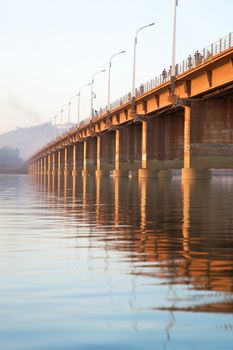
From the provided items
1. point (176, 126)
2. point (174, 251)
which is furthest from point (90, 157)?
point (174, 251)

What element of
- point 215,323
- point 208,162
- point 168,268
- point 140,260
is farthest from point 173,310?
point 208,162

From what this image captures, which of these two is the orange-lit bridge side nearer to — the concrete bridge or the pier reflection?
the concrete bridge

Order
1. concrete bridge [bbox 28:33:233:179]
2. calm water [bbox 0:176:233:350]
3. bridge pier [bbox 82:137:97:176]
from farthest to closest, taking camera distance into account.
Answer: bridge pier [bbox 82:137:97:176]
concrete bridge [bbox 28:33:233:179]
calm water [bbox 0:176:233:350]

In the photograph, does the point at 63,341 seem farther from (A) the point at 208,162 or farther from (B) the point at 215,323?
(A) the point at 208,162

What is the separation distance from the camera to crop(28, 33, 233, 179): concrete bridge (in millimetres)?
57938

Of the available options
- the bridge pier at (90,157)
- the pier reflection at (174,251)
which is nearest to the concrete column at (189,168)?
the pier reflection at (174,251)

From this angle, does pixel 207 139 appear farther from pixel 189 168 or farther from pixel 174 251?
pixel 174 251

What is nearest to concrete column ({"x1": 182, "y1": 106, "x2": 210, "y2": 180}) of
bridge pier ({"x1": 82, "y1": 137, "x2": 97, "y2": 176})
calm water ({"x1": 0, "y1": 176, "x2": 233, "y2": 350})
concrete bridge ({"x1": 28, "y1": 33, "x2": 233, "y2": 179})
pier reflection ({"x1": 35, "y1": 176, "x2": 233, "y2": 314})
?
concrete bridge ({"x1": 28, "y1": 33, "x2": 233, "y2": 179})

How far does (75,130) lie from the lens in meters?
138

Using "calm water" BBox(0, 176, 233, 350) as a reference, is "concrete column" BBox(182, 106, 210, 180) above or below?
above

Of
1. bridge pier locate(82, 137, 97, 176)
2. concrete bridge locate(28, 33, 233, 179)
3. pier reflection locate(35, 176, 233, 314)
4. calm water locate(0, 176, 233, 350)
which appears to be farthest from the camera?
bridge pier locate(82, 137, 97, 176)

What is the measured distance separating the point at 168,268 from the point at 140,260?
98 cm

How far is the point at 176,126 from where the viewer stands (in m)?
A: 85.6

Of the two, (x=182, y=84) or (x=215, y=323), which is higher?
(x=182, y=84)
